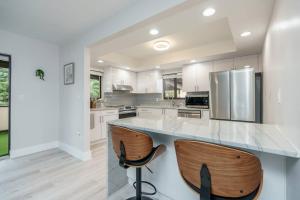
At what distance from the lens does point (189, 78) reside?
13.8ft

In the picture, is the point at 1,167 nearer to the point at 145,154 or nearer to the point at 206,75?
the point at 145,154

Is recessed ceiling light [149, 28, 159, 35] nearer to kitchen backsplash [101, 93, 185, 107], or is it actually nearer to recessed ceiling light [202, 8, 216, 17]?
recessed ceiling light [202, 8, 216, 17]

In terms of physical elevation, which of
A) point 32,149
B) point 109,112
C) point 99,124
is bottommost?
point 32,149

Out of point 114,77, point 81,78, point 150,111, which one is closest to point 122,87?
point 114,77

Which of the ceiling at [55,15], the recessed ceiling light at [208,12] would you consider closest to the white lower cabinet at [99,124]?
the ceiling at [55,15]

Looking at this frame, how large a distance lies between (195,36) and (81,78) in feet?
8.14

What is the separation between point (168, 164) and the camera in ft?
5.46

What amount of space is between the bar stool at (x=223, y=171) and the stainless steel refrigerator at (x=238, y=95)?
2.33 metres

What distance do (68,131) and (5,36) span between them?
7.22ft

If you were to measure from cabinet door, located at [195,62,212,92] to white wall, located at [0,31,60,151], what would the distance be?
3.56m

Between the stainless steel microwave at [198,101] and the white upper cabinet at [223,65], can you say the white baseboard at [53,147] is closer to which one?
the stainless steel microwave at [198,101]

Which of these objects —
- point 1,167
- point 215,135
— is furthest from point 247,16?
point 1,167

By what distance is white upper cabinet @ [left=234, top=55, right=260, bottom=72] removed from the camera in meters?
3.32

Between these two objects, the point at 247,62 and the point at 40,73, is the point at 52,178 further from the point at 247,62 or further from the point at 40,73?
the point at 247,62
